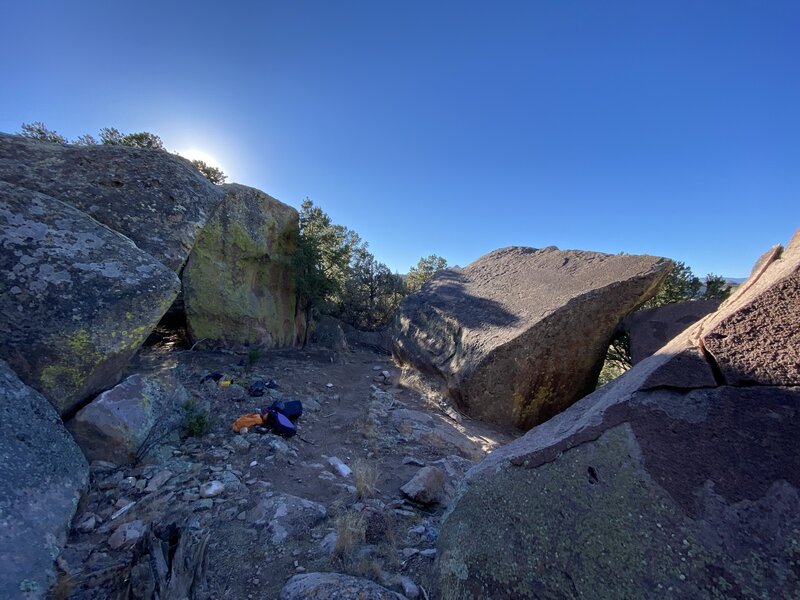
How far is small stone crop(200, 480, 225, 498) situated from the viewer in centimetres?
283

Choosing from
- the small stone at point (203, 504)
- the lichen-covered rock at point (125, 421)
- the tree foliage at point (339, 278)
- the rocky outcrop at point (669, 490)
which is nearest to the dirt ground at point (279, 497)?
the small stone at point (203, 504)

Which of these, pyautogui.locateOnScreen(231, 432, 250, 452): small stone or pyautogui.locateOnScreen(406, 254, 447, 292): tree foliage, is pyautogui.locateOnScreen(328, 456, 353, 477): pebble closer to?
pyautogui.locateOnScreen(231, 432, 250, 452): small stone

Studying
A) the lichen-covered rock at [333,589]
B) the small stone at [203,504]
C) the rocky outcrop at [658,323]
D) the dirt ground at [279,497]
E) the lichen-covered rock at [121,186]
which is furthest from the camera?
the rocky outcrop at [658,323]

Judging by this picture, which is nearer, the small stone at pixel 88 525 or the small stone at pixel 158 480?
the small stone at pixel 88 525

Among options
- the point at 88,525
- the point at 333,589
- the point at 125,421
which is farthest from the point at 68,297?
the point at 333,589

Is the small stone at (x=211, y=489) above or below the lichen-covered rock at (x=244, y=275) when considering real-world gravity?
below

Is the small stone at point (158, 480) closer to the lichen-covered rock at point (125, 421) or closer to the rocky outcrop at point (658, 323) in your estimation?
the lichen-covered rock at point (125, 421)

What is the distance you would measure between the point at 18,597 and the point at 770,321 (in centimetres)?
445

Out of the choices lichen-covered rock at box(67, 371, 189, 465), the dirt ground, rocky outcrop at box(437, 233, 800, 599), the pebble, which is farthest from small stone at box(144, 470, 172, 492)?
rocky outcrop at box(437, 233, 800, 599)

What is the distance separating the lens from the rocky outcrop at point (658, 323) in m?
5.41

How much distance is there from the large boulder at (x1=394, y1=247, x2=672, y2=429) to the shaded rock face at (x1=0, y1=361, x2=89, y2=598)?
4748 millimetres

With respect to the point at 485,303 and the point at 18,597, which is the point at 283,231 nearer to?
the point at 485,303

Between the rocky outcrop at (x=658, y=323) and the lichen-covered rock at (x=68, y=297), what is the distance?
21.5ft

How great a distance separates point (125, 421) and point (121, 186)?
143 inches
